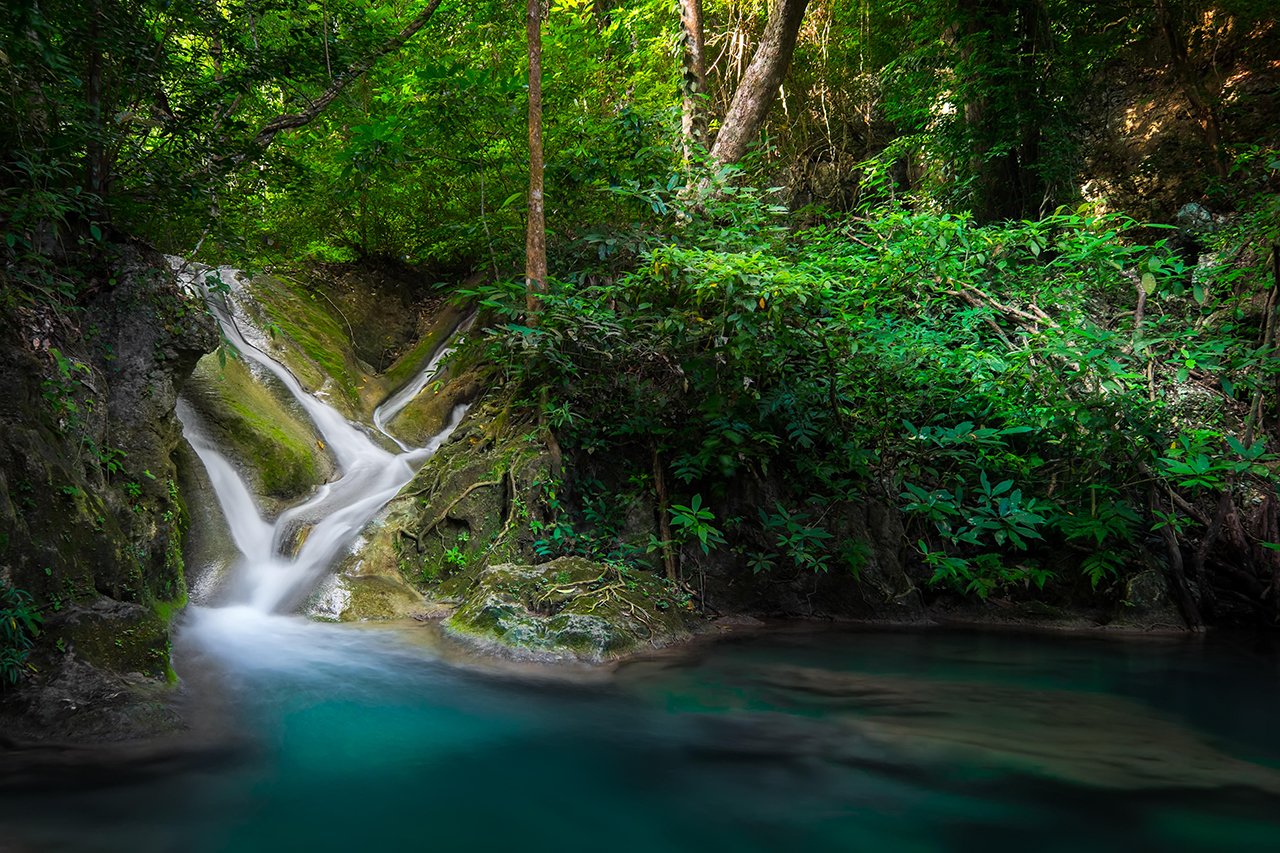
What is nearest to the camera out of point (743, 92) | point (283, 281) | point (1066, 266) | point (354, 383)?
point (1066, 266)

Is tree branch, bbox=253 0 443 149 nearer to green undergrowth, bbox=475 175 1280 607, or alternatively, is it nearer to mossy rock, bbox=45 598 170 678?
green undergrowth, bbox=475 175 1280 607

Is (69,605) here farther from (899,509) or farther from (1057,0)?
(1057,0)

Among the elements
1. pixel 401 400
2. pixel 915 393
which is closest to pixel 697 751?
pixel 915 393

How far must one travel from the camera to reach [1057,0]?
785 centimetres

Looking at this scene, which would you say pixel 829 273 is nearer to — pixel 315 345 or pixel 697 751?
pixel 697 751

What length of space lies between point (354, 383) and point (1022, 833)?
8393 millimetres

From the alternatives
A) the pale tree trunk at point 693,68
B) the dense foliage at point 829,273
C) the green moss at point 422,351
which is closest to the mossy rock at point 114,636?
the dense foliage at point 829,273

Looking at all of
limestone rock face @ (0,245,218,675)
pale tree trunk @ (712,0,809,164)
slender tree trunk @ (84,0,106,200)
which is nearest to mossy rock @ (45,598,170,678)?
limestone rock face @ (0,245,218,675)

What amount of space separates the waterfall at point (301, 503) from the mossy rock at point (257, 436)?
0.12 metres

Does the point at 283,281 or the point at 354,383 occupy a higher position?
the point at 283,281

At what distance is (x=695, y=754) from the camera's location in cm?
298

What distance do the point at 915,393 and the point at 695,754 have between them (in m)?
3.48

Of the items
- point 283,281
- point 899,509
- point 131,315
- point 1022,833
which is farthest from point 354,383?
point 1022,833

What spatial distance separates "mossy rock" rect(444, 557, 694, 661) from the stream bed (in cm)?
18
